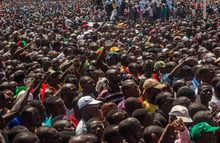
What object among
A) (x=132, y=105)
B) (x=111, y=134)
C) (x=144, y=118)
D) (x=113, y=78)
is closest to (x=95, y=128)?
(x=111, y=134)

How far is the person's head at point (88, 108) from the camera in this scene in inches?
175

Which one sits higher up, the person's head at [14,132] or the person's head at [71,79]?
the person's head at [14,132]

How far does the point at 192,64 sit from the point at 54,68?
9.53ft

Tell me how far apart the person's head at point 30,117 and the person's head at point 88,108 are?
54 centimetres

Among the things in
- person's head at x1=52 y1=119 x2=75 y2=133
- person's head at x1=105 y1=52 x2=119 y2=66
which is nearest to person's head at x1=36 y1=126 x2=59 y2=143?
person's head at x1=52 y1=119 x2=75 y2=133

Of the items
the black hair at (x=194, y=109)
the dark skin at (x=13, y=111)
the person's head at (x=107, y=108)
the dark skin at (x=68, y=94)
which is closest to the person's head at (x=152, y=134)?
the black hair at (x=194, y=109)

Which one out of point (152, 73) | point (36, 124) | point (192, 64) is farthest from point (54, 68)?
point (36, 124)

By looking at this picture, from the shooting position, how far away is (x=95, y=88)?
6.10 m

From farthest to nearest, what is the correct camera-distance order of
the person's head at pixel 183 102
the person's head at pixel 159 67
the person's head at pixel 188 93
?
the person's head at pixel 159 67, the person's head at pixel 188 93, the person's head at pixel 183 102

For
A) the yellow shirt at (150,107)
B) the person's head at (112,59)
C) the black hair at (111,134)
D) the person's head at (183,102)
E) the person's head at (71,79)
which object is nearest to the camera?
the black hair at (111,134)

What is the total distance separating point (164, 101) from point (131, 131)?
1139mm

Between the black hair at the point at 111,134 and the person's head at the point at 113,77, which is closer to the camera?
the black hair at the point at 111,134

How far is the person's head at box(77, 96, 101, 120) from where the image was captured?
175 inches

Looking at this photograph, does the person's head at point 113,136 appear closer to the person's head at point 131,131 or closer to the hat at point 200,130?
the person's head at point 131,131
